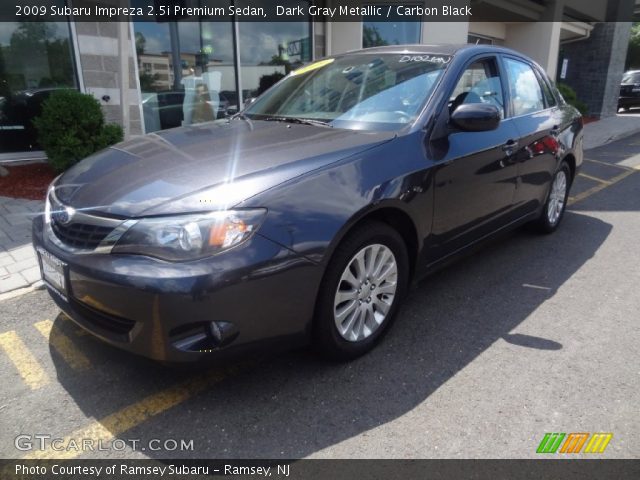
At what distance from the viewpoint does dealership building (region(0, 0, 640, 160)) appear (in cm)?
675

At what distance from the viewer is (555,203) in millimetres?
4805

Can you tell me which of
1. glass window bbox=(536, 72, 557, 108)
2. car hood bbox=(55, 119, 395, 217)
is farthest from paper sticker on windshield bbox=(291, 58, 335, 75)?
glass window bbox=(536, 72, 557, 108)

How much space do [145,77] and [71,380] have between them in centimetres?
637

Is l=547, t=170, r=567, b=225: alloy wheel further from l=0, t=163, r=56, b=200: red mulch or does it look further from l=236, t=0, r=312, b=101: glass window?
l=236, t=0, r=312, b=101: glass window

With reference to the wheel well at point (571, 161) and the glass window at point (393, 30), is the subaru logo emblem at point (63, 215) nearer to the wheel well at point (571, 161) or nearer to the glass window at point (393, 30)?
the wheel well at point (571, 161)

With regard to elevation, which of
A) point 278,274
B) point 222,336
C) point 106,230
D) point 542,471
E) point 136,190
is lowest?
point 542,471

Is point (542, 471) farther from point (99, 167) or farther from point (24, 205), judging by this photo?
point (24, 205)

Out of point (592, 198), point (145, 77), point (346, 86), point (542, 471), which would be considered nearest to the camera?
point (542, 471)

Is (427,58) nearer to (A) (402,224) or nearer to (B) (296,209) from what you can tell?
(A) (402,224)

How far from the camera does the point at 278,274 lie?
212 centimetres

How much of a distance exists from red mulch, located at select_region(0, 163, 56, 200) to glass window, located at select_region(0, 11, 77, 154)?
503 millimetres

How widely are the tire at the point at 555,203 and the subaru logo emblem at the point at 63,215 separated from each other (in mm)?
3969

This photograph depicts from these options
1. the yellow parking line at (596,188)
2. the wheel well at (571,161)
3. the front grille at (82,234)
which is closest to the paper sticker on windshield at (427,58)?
the wheel well at (571,161)

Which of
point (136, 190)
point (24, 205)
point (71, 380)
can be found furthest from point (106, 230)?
point (24, 205)
